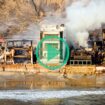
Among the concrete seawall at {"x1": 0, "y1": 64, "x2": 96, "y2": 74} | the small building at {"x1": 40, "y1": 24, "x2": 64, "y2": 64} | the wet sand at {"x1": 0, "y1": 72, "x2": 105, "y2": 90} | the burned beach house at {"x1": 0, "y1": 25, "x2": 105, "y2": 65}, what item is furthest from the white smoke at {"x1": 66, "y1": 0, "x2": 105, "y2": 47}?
the wet sand at {"x1": 0, "y1": 72, "x2": 105, "y2": 90}

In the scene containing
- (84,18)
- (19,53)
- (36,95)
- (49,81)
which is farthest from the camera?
(84,18)

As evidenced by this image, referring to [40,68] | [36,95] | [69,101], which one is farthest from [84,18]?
[69,101]

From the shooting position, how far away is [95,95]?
51.7 ft

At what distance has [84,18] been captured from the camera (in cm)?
2492

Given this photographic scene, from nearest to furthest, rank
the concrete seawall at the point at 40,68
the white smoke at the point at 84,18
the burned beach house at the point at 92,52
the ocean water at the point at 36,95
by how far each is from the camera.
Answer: the ocean water at the point at 36,95 → the concrete seawall at the point at 40,68 → the burned beach house at the point at 92,52 → the white smoke at the point at 84,18

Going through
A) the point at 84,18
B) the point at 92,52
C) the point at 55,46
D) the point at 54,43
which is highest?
the point at 84,18

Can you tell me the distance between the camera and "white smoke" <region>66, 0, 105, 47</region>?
2427 cm

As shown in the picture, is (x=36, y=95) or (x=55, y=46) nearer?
(x=36, y=95)

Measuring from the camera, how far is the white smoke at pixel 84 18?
955 inches

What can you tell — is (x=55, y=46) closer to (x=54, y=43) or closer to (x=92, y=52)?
(x=54, y=43)

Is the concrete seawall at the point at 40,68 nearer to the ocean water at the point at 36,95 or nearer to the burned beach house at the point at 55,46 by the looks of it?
the burned beach house at the point at 55,46

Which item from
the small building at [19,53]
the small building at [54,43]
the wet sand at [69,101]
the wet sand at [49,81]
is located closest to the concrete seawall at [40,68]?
the wet sand at [49,81]

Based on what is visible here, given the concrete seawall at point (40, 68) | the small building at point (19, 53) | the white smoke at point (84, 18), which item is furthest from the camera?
the white smoke at point (84, 18)

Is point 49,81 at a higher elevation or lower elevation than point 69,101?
higher
